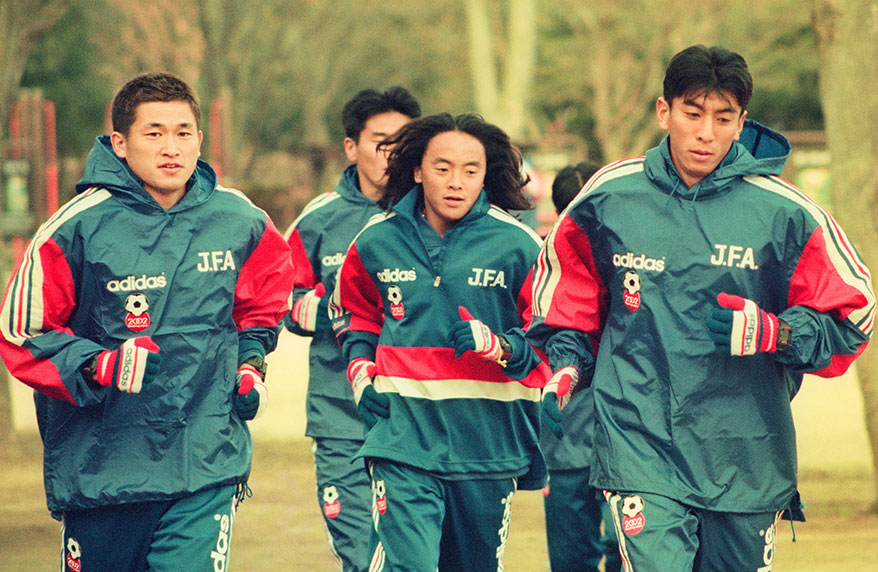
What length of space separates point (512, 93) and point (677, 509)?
28.6 m

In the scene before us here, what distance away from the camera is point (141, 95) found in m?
5.16

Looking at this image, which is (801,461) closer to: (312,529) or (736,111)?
(312,529)

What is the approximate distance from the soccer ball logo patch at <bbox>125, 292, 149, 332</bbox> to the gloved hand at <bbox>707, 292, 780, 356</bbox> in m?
1.94

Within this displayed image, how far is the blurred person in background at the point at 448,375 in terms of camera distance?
537cm

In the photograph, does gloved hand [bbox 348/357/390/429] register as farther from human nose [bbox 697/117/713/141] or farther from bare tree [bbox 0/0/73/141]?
bare tree [bbox 0/0/73/141]

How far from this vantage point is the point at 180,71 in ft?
109

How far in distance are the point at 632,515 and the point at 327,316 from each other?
2.65 metres

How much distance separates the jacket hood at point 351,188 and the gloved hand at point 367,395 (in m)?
1.82

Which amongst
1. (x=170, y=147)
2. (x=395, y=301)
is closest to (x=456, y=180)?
(x=395, y=301)

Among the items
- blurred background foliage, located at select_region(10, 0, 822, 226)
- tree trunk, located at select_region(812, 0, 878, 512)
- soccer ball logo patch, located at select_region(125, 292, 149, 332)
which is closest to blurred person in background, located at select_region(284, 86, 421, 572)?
soccer ball logo patch, located at select_region(125, 292, 149, 332)

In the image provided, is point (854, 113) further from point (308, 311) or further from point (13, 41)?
point (13, 41)

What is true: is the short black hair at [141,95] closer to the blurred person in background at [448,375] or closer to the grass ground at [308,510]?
the blurred person in background at [448,375]

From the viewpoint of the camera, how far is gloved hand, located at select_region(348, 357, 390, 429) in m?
5.50

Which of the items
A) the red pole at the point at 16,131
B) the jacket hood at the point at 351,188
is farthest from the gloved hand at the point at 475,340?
the red pole at the point at 16,131
